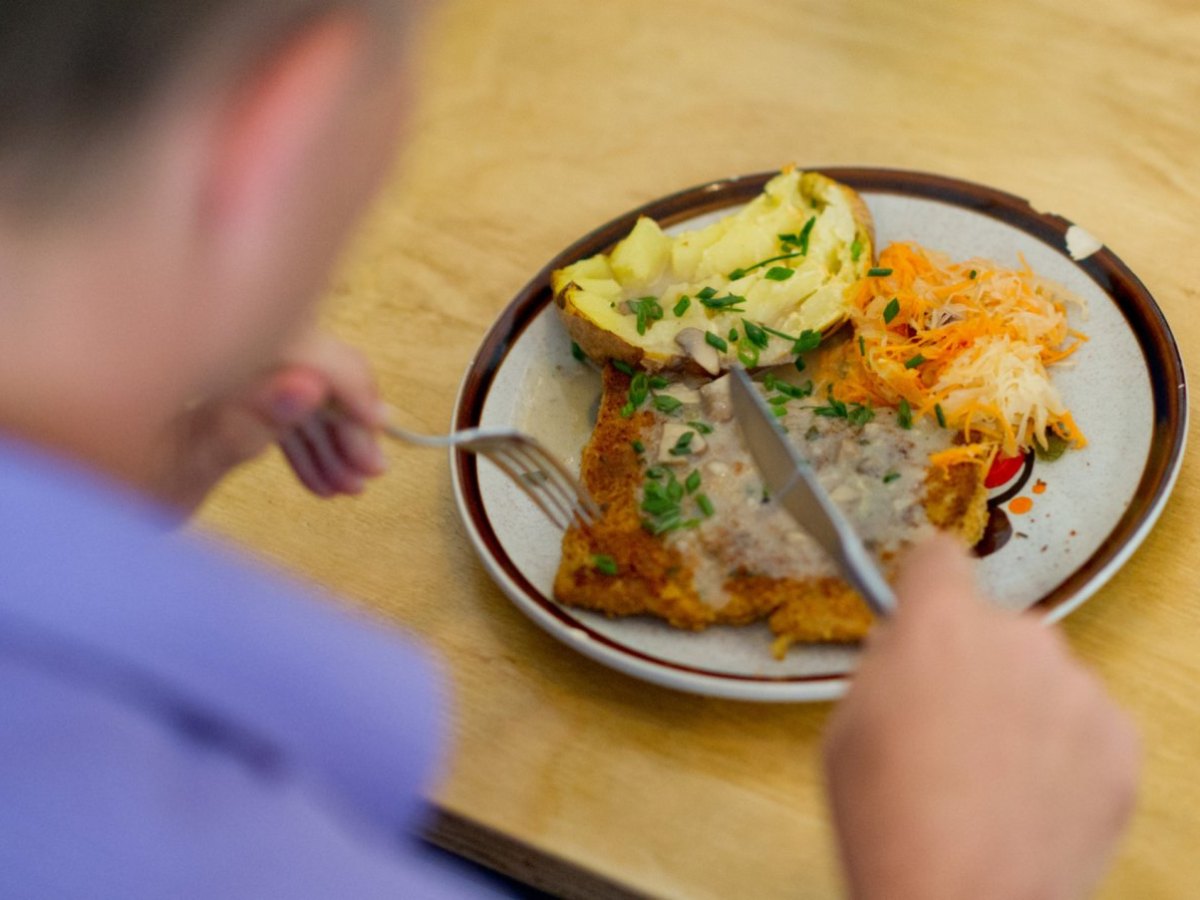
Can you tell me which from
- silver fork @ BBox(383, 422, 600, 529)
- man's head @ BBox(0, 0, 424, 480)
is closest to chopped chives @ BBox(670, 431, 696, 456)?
silver fork @ BBox(383, 422, 600, 529)

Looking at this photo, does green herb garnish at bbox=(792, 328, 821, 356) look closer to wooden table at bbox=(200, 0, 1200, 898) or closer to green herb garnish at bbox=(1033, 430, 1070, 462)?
green herb garnish at bbox=(1033, 430, 1070, 462)

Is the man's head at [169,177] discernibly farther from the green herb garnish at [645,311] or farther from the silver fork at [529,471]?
the green herb garnish at [645,311]

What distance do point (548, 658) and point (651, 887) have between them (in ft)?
0.85

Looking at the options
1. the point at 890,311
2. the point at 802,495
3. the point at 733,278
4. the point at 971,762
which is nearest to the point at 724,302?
the point at 733,278

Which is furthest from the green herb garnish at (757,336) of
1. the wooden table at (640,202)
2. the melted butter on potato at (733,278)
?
the wooden table at (640,202)

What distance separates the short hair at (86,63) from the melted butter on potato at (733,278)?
80cm

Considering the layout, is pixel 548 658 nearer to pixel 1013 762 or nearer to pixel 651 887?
pixel 651 887

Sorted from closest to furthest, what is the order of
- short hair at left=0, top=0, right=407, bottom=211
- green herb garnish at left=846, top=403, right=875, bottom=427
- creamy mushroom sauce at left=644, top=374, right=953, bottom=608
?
1. short hair at left=0, top=0, right=407, bottom=211
2. creamy mushroom sauce at left=644, top=374, right=953, bottom=608
3. green herb garnish at left=846, top=403, right=875, bottom=427

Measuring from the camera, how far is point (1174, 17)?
1.80 m

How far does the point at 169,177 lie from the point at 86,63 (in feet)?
0.22

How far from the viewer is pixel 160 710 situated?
2.00ft

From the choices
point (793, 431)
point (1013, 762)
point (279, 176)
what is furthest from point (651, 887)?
point (279, 176)

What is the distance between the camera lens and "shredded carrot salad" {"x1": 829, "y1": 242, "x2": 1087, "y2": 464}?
4.01 feet

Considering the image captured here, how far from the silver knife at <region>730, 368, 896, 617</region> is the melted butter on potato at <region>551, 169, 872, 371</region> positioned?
17 cm
